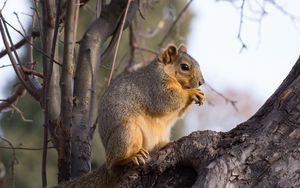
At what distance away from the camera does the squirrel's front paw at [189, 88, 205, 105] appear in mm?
3471

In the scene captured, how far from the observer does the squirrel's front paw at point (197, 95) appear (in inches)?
137

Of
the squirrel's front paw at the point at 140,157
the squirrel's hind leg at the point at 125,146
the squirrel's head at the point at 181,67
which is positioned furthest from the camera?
the squirrel's head at the point at 181,67

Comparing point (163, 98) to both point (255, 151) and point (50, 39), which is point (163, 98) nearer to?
point (50, 39)

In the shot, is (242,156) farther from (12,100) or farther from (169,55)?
(12,100)

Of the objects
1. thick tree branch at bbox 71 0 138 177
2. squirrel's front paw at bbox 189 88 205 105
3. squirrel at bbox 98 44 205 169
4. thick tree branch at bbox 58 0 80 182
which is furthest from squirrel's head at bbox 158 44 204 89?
thick tree branch at bbox 58 0 80 182

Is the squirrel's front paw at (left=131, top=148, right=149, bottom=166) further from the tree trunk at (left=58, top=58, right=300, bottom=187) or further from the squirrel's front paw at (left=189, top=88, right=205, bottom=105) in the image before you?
the squirrel's front paw at (left=189, top=88, right=205, bottom=105)

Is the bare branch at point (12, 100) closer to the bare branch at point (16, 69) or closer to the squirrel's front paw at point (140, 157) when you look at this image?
the bare branch at point (16, 69)

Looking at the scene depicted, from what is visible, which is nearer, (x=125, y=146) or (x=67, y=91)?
(x=125, y=146)

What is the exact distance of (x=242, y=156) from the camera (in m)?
2.62

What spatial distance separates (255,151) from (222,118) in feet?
56.2

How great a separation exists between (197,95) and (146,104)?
0.86 feet

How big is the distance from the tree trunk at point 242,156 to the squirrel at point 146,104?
5.8 inches

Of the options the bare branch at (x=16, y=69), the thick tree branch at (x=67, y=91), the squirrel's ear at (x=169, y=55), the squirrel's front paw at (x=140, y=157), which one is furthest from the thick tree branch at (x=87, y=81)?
the squirrel's front paw at (x=140, y=157)

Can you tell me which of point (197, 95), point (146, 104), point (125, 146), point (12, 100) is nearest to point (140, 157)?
point (125, 146)
